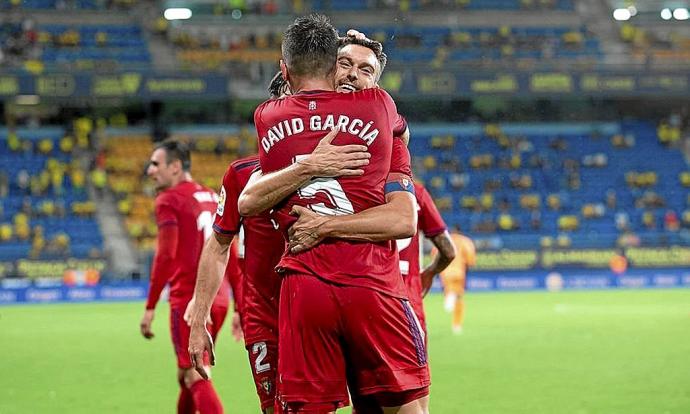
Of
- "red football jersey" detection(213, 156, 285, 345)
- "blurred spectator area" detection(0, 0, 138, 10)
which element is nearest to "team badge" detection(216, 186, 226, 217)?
"red football jersey" detection(213, 156, 285, 345)

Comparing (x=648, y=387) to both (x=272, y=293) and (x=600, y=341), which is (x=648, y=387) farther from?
(x=272, y=293)

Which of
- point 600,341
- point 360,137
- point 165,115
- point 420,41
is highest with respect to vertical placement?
point 420,41

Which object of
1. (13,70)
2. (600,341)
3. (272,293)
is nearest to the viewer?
(272,293)

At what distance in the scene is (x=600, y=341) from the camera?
49.1 feet

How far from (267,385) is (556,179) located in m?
33.1

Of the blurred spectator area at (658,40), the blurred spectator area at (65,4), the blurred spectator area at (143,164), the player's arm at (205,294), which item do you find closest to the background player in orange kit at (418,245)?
the player's arm at (205,294)

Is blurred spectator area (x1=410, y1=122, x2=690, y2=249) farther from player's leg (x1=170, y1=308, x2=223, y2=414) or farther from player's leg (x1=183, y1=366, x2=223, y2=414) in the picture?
player's leg (x1=183, y1=366, x2=223, y2=414)

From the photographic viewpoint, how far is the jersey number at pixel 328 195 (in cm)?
380

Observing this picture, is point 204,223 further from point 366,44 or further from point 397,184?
point 397,184

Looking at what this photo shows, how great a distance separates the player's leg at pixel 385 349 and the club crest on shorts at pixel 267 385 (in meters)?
1.07

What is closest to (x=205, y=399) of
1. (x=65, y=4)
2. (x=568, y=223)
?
(x=568, y=223)

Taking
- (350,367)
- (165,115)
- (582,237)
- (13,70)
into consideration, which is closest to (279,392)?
(350,367)

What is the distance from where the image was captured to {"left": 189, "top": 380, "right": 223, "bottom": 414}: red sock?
653cm

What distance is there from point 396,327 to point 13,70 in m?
32.2
